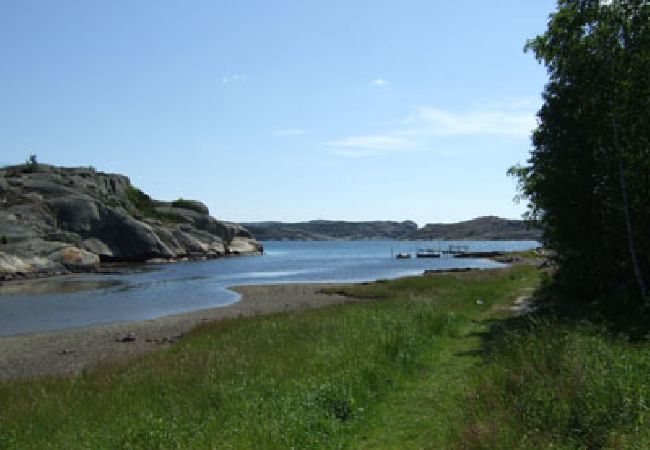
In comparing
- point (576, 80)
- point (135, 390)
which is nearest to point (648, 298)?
point (576, 80)

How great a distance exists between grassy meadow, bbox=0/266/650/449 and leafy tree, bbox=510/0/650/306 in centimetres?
681

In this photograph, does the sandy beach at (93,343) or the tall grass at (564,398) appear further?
the sandy beach at (93,343)

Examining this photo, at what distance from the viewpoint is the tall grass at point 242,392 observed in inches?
407

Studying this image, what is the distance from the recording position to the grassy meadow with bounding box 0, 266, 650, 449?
914 centimetres

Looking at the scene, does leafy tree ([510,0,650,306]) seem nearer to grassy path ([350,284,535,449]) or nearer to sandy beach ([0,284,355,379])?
grassy path ([350,284,535,449])

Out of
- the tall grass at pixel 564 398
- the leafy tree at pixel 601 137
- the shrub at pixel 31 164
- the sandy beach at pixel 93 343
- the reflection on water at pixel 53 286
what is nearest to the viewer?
the tall grass at pixel 564 398

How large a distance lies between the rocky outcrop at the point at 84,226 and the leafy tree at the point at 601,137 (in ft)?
232

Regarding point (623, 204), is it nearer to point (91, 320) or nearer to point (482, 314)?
point (482, 314)

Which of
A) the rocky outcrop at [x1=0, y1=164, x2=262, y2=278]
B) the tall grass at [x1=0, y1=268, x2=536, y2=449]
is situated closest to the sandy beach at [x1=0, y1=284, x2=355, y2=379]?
the tall grass at [x1=0, y1=268, x2=536, y2=449]

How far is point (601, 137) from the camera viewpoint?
21891 mm

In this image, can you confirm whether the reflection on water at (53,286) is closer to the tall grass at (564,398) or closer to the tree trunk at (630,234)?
the tree trunk at (630,234)

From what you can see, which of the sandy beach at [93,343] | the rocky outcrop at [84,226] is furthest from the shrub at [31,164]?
the sandy beach at [93,343]

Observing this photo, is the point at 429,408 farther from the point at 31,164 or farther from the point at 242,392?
the point at 31,164

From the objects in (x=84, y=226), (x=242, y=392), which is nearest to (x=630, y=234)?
(x=242, y=392)
